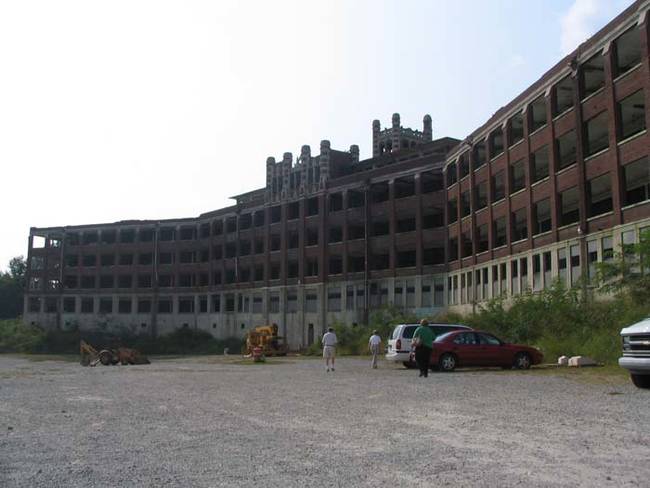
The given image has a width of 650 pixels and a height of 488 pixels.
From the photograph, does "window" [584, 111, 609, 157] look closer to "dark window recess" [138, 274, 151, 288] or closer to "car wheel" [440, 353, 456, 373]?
"car wheel" [440, 353, 456, 373]

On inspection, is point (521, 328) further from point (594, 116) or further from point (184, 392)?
point (184, 392)

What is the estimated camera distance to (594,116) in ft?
118

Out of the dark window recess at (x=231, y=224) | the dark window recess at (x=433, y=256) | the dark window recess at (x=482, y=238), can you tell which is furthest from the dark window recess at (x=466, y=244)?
A: the dark window recess at (x=231, y=224)

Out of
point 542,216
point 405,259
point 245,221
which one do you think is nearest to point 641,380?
point 542,216

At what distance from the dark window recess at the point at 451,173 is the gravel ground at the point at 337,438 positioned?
4004cm

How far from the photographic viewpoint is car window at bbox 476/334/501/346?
2420 cm

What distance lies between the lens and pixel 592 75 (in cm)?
3741

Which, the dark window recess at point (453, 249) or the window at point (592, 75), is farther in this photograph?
the dark window recess at point (453, 249)

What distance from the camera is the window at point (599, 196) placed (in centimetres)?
3638

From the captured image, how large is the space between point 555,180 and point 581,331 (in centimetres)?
1296

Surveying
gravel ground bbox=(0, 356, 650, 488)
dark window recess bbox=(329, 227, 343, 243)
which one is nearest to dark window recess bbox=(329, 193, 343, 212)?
dark window recess bbox=(329, 227, 343, 243)

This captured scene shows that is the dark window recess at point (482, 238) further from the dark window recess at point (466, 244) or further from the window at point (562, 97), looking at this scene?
the window at point (562, 97)

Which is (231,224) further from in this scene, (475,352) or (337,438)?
(337,438)

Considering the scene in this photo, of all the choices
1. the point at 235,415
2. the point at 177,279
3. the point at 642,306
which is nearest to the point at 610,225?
the point at 642,306
